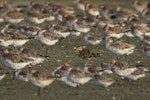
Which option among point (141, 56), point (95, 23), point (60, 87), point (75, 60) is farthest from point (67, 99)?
point (95, 23)

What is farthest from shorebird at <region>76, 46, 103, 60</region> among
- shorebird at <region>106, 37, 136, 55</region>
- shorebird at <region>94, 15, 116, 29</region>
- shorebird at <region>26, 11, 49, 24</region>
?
shorebird at <region>26, 11, 49, 24</region>

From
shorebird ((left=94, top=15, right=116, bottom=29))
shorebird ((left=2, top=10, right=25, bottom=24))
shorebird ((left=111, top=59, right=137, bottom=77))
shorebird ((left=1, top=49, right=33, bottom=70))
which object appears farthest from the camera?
shorebird ((left=2, top=10, right=25, bottom=24))

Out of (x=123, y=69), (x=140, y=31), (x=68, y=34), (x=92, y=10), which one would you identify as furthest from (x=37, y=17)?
(x=123, y=69)

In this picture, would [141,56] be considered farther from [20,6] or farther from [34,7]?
[20,6]

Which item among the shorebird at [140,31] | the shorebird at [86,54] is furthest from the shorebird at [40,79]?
the shorebird at [140,31]

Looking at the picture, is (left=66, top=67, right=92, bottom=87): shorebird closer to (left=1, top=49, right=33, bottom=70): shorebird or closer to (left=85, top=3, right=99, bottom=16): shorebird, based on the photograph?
(left=1, top=49, right=33, bottom=70): shorebird

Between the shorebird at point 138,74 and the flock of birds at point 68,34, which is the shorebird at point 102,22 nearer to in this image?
the flock of birds at point 68,34

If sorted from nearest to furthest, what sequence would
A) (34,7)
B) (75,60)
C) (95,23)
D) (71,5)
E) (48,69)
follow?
(48,69)
(75,60)
(95,23)
(34,7)
(71,5)
